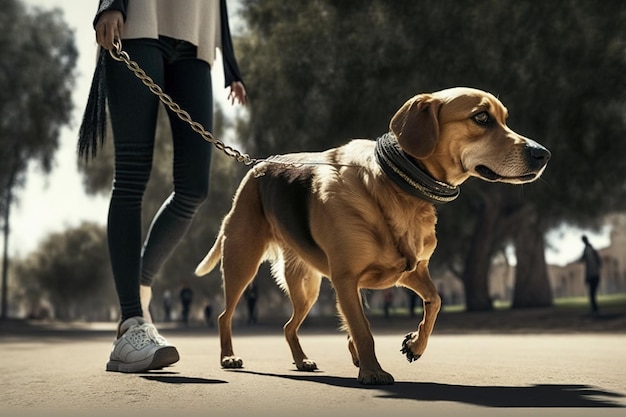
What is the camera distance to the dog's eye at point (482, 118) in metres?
4.29

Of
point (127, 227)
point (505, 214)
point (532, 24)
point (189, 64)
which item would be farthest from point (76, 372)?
point (505, 214)

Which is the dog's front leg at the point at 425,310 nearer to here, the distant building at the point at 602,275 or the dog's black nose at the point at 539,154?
the dog's black nose at the point at 539,154

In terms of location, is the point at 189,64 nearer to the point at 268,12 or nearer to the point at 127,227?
the point at 127,227

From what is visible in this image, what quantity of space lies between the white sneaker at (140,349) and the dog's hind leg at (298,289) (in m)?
0.82

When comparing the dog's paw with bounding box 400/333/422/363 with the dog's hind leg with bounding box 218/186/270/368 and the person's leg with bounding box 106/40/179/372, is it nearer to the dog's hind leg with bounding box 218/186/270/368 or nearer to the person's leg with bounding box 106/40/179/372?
the dog's hind leg with bounding box 218/186/270/368

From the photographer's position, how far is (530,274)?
2717 cm

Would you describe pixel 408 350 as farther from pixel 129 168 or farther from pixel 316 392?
pixel 129 168

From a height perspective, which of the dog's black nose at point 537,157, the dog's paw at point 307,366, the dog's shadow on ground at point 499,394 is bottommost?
the dog's shadow on ground at point 499,394

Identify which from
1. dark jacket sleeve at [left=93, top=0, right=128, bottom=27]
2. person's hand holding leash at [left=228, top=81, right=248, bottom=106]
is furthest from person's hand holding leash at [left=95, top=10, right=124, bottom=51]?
person's hand holding leash at [left=228, top=81, right=248, bottom=106]

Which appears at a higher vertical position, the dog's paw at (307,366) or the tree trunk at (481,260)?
the tree trunk at (481,260)

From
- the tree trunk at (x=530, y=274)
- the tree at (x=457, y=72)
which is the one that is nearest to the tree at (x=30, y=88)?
the tree at (x=457, y=72)

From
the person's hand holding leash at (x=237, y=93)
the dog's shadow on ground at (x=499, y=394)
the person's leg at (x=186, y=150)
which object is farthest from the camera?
the person's hand holding leash at (x=237, y=93)

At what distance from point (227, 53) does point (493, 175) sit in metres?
2.50

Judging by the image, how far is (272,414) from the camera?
10.4 ft
